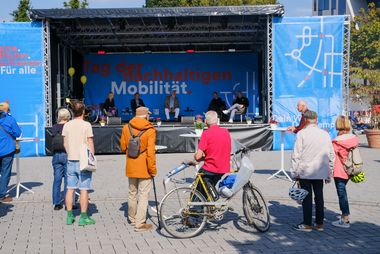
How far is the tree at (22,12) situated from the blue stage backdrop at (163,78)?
8.77 metres

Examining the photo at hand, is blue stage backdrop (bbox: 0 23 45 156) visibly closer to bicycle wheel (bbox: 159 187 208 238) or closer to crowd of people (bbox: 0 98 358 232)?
crowd of people (bbox: 0 98 358 232)

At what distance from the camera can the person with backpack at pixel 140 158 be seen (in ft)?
20.6

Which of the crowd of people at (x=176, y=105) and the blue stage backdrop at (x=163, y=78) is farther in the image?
the blue stage backdrop at (x=163, y=78)

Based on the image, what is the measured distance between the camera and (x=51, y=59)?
16.3m

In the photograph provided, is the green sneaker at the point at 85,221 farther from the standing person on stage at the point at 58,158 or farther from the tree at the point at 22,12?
the tree at the point at 22,12

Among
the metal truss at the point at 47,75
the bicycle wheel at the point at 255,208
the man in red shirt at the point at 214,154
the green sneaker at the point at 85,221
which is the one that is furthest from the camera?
the metal truss at the point at 47,75

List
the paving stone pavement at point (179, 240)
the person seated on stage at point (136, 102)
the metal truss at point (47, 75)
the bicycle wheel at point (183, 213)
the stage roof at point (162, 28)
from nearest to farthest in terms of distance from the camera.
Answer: the paving stone pavement at point (179, 240)
the bicycle wheel at point (183, 213)
the stage roof at point (162, 28)
the metal truss at point (47, 75)
the person seated on stage at point (136, 102)

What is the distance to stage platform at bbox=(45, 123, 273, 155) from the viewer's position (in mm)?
15867

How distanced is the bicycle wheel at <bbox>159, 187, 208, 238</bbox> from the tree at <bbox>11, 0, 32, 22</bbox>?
86.3 feet

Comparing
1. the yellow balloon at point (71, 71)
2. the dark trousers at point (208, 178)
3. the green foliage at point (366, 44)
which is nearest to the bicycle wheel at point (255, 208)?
the dark trousers at point (208, 178)

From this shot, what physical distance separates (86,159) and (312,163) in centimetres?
279

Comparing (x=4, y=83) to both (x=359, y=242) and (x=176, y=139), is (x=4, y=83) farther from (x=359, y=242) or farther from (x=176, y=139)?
(x=359, y=242)

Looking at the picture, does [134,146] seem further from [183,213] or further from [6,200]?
[6,200]

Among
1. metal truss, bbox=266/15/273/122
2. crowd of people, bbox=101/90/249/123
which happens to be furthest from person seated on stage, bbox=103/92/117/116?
metal truss, bbox=266/15/273/122
